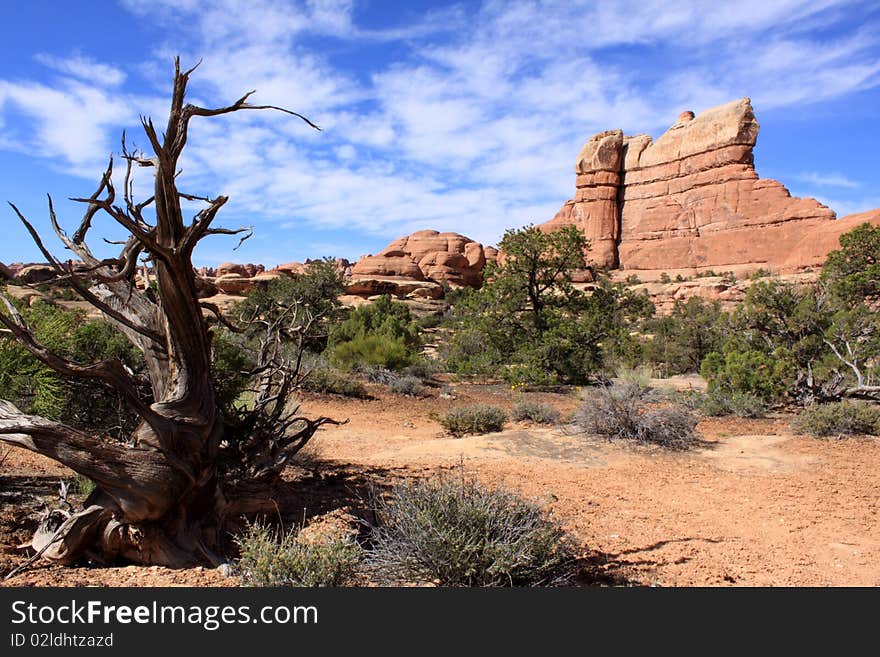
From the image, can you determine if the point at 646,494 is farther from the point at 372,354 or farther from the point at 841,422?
the point at 372,354

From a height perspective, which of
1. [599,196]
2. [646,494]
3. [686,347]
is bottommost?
[646,494]

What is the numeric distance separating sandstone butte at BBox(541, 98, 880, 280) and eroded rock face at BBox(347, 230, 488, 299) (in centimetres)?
1310

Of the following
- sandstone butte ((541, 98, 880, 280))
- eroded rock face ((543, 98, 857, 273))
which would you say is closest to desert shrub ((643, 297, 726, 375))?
eroded rock face ((543, 98, 857, 273))

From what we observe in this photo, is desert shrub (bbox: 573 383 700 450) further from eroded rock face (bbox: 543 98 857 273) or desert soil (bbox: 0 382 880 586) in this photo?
eroded rock face (bbox: 543 98 857 273)

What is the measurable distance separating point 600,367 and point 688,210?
6271cm

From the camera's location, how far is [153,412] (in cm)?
374

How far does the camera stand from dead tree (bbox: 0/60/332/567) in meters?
3.45

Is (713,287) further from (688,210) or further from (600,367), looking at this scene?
(600,367)

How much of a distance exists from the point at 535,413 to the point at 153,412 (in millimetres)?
8906

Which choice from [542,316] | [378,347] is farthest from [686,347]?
[378,347]

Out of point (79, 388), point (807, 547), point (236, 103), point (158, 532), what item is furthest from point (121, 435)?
point (807, 547)

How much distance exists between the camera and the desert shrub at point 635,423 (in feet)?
30.2

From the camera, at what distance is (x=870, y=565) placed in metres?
4.59

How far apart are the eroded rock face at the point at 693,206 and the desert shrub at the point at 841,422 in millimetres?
52311
